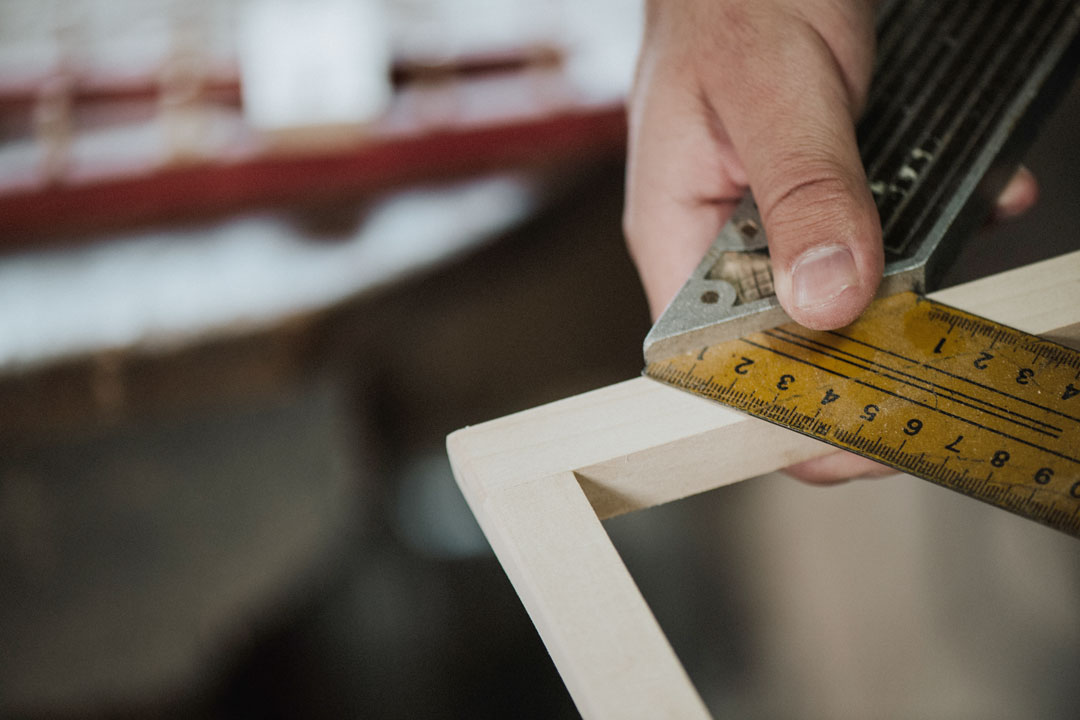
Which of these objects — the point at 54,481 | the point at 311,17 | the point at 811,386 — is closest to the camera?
the point at 811,386

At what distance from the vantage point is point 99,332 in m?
1.34

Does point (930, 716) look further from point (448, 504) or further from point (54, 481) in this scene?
point (54, 481)

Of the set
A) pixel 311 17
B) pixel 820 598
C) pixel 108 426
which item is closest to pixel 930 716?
pixel 820 598

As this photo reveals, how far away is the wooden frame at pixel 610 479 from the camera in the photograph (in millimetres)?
561

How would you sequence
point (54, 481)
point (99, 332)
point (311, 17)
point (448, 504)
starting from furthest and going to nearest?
point (448, 504) → point (311, 17) → point (54, 481) → point (99, 332)

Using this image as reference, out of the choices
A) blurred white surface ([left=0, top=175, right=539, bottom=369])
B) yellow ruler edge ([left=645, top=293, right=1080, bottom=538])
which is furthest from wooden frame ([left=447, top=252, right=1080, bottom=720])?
blurred white surface ([left=0, top=175, right=539, bottom=369])

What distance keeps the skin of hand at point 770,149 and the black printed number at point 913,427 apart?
4.1 inches

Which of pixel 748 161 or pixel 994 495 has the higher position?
pixel 748 161

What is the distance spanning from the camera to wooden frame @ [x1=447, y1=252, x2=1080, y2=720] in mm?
561

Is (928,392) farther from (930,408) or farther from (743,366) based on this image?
(743,366)

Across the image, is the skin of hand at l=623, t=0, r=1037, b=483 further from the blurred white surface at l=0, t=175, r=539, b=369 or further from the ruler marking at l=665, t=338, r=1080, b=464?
the blurred white surface at l=0, t=175, r=539, b=369

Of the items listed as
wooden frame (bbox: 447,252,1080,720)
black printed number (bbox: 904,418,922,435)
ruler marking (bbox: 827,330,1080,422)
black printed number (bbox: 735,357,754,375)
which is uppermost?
ruler marking (bbox: 827,330,1080,422)

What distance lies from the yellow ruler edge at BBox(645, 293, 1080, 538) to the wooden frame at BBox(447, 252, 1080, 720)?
3 centimetres

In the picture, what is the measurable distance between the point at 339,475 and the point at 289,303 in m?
0.48
